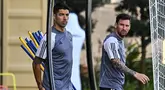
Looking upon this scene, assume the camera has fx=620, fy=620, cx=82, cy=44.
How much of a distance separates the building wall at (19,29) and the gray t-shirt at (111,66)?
2.72 meters

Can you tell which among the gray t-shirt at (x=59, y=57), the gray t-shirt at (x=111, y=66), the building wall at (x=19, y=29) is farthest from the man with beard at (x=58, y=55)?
the building wall at (x=19, y=29)

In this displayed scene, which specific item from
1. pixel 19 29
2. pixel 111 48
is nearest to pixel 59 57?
pixel 111 48

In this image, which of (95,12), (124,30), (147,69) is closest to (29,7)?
(95,12)

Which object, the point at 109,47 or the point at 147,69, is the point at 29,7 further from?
the point at 109,47

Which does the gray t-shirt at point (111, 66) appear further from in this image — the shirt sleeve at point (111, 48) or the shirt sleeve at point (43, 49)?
the shirt sleeve at point (43, 49)

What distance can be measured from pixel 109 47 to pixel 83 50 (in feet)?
9.29

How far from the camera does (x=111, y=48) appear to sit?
267 inches

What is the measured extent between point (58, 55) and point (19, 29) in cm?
291

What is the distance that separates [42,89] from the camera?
675cm

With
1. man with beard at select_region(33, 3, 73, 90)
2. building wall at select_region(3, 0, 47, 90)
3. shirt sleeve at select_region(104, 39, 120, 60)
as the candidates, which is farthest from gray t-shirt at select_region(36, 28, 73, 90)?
building wall at select_region(3, 0, 47, 90)

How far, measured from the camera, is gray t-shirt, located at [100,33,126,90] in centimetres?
680

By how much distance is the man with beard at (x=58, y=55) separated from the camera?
6.71 m

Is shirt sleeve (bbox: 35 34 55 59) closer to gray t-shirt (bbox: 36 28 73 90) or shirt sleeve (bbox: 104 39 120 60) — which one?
gray t-shirt (bbox: 36 28 73 90)

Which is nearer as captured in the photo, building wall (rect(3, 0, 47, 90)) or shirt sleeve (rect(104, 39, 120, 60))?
shirt sleeve (rect(104, 39, 120, 60))
